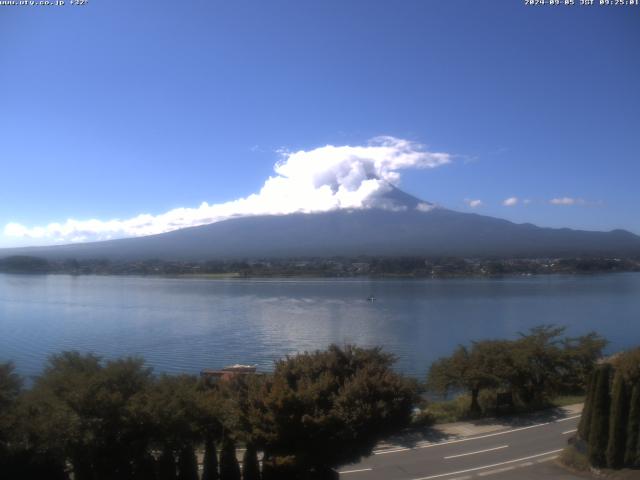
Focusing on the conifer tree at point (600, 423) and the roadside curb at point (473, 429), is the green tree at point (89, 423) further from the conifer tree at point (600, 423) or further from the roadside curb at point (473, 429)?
the conifer tree at point (600, 423)

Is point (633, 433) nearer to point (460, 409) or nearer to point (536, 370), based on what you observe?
point (460, 409)

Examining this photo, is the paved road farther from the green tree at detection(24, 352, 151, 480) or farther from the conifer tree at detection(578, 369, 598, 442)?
the green tree at detection(24, 352, 151, 480)

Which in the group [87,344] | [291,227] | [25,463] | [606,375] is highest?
[291,227]

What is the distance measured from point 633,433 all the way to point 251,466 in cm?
428

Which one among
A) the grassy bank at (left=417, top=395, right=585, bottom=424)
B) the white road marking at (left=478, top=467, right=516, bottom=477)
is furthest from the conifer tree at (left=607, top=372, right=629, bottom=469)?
the grassy bank at (left=417, top=395, right=585, bottom=424)

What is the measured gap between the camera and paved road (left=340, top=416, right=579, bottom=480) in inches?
274

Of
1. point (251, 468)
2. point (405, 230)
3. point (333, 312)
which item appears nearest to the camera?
point (251, 468)

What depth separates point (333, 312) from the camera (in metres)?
31.8

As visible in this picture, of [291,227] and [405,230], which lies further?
[291,227]

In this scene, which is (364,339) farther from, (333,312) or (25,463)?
(25,463)

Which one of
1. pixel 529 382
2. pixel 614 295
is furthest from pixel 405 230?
pixel 529 382

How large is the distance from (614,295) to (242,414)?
1620 inches

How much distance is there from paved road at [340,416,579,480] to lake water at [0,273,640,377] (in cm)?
858

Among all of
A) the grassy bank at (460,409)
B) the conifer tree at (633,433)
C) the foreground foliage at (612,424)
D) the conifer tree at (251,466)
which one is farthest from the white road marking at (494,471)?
the conifer tree at (251,466)
